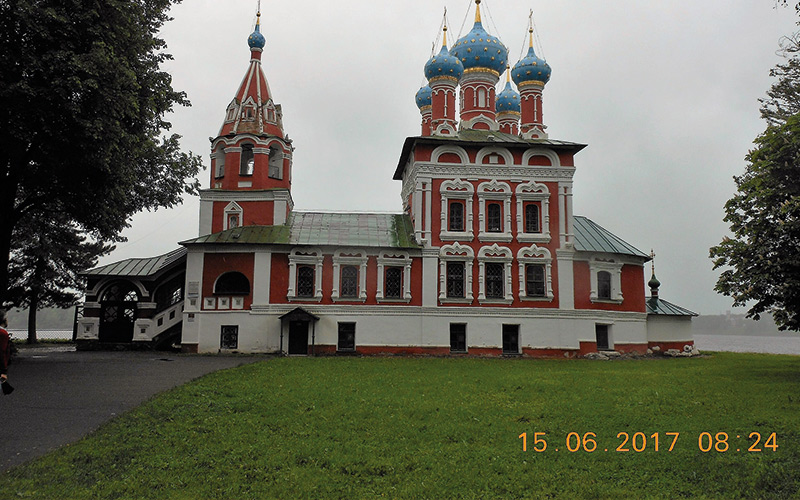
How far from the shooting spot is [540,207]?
2638 centimetres

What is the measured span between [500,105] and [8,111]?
81.6ft

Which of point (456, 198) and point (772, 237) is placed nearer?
point (772, 237)

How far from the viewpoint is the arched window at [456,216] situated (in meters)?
26.0

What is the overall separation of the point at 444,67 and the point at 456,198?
6918 mm

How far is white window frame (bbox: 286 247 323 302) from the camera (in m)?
24.6

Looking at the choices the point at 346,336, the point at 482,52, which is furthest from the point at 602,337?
the point at 482,52

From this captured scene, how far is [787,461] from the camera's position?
7113 mm

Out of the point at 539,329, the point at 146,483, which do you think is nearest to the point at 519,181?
the point at 539,329

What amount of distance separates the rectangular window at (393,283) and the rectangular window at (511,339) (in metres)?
4.95

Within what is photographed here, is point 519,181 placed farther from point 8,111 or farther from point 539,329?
point 8,111

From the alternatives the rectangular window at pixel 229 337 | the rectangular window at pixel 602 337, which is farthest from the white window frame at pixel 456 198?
the rectangular window at pixel 229 337

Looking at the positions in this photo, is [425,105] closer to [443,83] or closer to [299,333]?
[443,83]

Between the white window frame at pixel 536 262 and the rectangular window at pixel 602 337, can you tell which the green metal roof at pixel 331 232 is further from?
the rectangular window at pixel 602 337

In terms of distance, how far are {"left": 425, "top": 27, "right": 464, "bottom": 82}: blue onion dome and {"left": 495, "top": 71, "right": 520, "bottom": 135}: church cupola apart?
16.9ft
